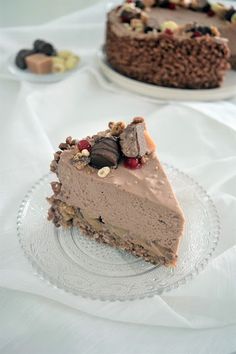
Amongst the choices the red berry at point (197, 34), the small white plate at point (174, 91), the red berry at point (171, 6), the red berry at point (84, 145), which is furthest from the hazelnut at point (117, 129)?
the red berry at point (171, 6)

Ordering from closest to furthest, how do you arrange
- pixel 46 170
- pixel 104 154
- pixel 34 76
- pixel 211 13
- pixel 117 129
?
1. pixel 104 154
2. pixel 117 129
3. pixel 46 170
4. pixel 34 76
5. pixel 211 13

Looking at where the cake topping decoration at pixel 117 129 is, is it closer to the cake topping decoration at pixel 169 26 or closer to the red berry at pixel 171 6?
the cake topping decoration at pixel 169 26

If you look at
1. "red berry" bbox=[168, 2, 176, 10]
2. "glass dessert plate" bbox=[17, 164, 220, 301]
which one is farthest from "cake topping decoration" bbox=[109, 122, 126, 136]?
"red berry" bbox=[168, 2, 176, 10]

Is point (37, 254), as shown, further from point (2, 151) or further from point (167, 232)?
point (2, 151)

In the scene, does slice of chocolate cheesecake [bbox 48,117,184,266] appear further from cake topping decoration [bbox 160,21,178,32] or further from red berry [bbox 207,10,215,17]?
red berry [bbox 207,10,215,17]

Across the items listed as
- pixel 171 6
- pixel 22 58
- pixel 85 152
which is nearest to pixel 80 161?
pixel 85 152

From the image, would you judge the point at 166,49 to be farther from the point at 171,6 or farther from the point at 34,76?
the point at 34,76

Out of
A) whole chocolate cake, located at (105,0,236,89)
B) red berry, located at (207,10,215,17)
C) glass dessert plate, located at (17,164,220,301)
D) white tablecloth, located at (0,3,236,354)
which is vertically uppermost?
red berry, located at (207,10,215,17)
